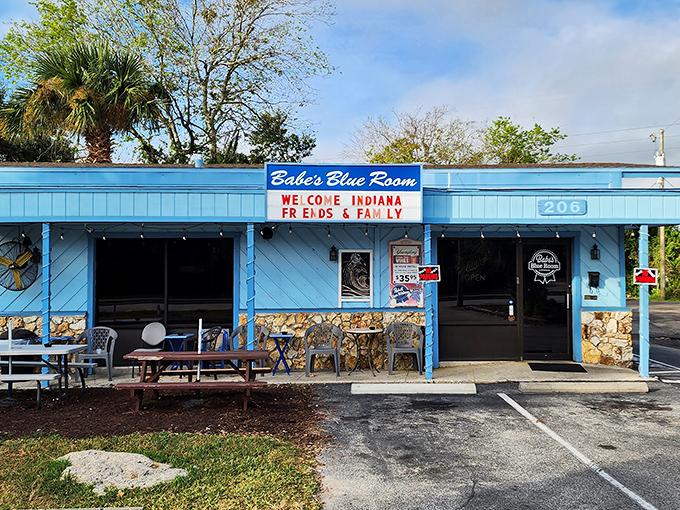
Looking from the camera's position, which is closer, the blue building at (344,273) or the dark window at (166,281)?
the blue building at (344,273)

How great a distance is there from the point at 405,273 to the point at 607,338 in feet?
13.3

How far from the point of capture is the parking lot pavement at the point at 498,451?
15.7 feet

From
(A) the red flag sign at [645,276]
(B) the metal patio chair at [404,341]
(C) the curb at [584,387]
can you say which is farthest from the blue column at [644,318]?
(B) the metal patio chair at [404,341]

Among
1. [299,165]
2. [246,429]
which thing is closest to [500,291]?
[299,165]

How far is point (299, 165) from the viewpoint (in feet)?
31.6

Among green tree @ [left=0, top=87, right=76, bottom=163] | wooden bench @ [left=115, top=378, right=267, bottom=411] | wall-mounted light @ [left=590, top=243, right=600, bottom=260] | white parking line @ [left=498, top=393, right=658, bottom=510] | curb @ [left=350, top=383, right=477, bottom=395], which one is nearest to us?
white parking line @ [left=498, top=393, right=658, bottom=510]

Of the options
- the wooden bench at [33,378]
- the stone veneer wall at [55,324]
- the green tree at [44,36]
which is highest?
the green tree at [44,36]

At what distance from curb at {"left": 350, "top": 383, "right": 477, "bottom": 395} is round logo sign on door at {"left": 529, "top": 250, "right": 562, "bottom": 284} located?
3.34 meters

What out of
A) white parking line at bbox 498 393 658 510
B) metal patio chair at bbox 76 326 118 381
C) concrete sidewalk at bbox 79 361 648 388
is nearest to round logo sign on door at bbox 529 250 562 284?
concrete sidewalk at bbox 79 361 648 388

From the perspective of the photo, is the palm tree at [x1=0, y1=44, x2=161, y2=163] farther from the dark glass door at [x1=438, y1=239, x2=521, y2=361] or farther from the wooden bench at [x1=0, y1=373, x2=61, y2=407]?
the dark glass door at [x1=438, y1=239, x2=521, y2=361]

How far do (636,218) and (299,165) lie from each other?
18.8 ft

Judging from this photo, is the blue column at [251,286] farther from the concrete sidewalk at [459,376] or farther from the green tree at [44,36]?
the green tree at [44,36]

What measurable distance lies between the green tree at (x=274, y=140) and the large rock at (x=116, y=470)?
64.0 feet

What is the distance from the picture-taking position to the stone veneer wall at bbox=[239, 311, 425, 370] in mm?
10625
